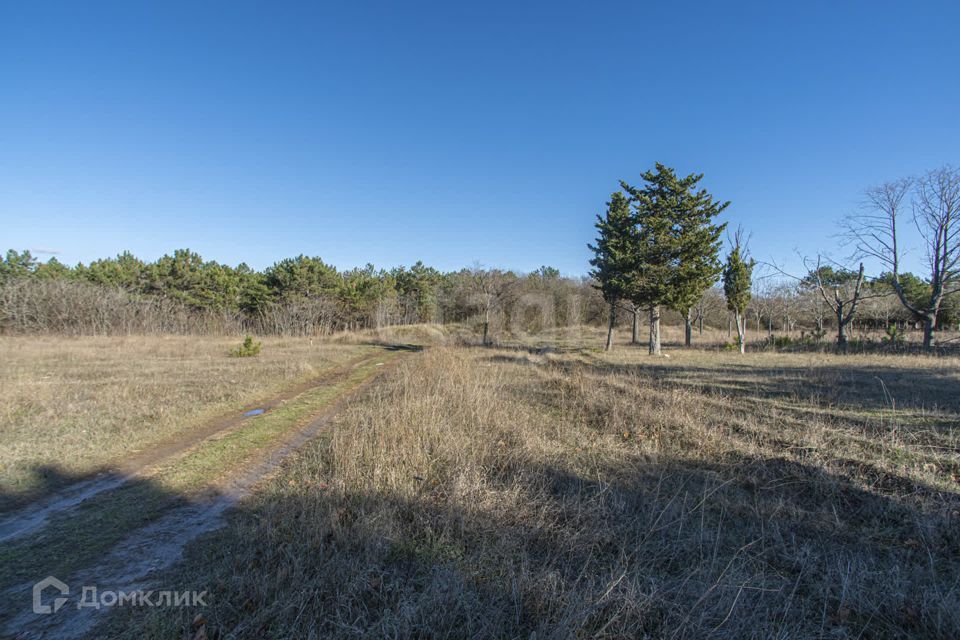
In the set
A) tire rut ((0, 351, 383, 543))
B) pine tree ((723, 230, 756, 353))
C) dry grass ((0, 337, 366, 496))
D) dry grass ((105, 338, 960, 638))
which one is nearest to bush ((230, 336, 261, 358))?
dry grass ((0, 337, 366, 496))

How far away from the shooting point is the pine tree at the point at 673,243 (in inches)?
887

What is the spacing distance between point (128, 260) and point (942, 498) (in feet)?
192

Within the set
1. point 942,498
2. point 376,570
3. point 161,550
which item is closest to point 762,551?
point 942,498

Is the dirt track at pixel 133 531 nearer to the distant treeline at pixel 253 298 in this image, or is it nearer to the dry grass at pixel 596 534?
the dry grass at pixel 596 534

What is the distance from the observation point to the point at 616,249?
24.9 metres

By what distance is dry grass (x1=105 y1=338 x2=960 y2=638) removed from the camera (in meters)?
2.67

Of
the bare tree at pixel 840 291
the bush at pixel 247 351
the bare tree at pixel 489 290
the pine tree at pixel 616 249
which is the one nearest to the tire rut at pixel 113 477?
the bush at pixel 247 351

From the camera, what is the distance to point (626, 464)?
5.54m

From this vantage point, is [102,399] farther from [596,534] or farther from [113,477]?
[596,534]

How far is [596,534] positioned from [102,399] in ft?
38.4

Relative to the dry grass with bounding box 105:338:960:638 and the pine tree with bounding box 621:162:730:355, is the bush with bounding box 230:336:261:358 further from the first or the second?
the pine tree with bounding box 621:162:730:355

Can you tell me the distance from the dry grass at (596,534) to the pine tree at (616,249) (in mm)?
16702

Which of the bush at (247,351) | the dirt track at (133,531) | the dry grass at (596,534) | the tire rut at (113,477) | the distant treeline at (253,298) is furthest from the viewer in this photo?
the distant treeline at (253,298)

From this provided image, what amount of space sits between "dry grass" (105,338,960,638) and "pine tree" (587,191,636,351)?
1670 centimetres
